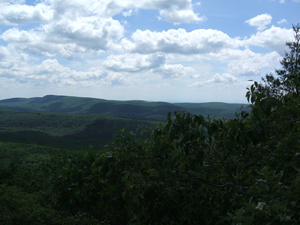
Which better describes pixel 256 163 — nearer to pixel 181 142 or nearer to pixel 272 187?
pixel 181 142

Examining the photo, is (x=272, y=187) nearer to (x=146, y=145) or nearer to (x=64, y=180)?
(x=146, y=145)

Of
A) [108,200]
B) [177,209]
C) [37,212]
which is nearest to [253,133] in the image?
[177,209]

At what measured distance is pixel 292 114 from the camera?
17.1 ft

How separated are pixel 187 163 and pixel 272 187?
2272 millimetres

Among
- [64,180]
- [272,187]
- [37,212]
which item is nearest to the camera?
[272,187]

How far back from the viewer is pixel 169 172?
491 cm

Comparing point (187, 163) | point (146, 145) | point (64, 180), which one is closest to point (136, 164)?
point (146, 145)

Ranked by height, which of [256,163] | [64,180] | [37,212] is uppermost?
[256,163]

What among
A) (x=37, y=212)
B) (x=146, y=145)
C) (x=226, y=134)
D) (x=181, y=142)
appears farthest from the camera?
(x=37, y=212)

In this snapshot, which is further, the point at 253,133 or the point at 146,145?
the point at 146,145

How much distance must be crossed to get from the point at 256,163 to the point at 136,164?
2554mm

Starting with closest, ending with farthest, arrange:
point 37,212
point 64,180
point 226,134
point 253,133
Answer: point 253,133, point 226,134, point 64,180, point 37,212

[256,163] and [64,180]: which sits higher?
[256,163]

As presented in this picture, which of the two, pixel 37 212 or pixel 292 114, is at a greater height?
pixel 292 114
